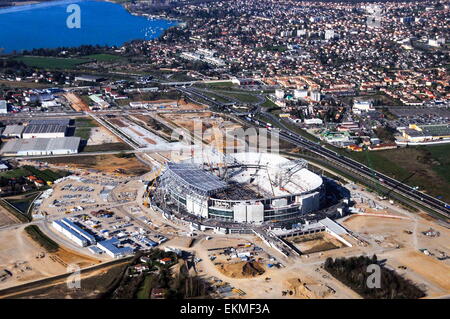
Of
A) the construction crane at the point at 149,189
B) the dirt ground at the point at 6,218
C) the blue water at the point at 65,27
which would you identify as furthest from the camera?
the blue water at the point at 65,27

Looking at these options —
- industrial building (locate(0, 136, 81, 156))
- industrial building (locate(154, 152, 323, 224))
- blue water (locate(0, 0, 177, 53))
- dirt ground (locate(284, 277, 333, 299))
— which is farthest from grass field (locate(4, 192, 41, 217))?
blue water (locate(0, 0, 177, 53))

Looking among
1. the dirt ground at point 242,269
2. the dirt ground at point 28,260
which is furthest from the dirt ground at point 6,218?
the dirt ground at point 242,269

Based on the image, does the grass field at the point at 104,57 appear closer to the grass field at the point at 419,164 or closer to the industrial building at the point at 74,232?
the grass field at the point at 419,164

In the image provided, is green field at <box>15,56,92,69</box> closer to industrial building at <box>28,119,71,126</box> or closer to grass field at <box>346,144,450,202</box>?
industrial building at <box>28,119,71,126</box>

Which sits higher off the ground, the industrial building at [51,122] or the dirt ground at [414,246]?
the dirt ground at [414,246]
